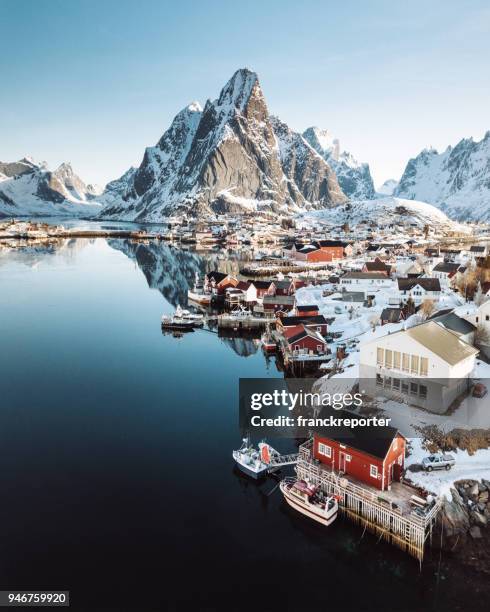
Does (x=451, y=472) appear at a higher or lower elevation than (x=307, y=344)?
lower

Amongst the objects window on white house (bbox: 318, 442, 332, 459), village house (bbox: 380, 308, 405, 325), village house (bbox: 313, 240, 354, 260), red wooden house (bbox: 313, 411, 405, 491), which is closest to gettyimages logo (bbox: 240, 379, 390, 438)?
red wooden house (bbox: 313, 411, 405, 491)

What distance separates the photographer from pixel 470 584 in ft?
45.8

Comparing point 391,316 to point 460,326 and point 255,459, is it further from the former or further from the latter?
point 255,459

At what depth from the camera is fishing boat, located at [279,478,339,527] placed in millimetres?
16734

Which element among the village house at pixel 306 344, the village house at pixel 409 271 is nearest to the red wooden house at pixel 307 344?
the village house at pixel 306 344

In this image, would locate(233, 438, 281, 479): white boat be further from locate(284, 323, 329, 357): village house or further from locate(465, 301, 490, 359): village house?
locate(465, 301, 490, 359): village house

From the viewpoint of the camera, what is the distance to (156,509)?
17.3 meters

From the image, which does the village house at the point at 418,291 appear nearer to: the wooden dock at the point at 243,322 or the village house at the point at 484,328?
the wooden dock at the point at 243,322

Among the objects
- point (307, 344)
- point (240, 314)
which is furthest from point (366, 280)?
point (307, 344)

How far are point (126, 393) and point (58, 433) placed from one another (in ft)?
17.6

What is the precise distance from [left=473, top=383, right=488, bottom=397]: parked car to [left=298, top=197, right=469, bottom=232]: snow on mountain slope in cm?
14643

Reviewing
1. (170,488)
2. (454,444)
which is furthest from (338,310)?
(170,488)

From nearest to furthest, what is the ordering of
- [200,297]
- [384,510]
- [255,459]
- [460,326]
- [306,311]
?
1. [384,510]
2. [255,459]
3. [460,326]
4. [306,311]
5. [200,297]

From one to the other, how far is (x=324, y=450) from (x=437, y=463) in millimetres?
4057
